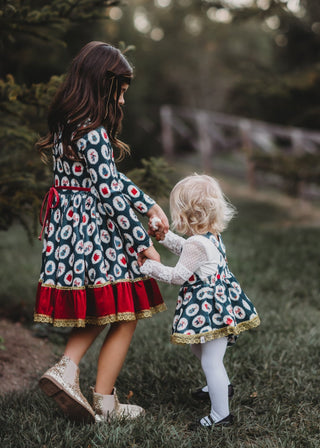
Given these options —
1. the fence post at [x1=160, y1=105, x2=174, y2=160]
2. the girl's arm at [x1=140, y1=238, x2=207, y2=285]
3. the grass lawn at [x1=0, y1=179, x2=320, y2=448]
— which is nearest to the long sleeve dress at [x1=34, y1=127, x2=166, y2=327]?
the girl's arm at [x1=140, y1=238, x2=207, y2=285]

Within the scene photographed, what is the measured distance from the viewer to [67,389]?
2312mm

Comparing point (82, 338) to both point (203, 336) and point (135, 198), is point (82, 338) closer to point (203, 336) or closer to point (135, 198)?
point (203, 336)

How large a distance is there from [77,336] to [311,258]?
4.25 m

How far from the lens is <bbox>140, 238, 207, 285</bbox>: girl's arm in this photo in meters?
2.34

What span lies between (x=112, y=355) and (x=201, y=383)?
2.40ft

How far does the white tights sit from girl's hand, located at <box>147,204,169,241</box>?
22.5 inches

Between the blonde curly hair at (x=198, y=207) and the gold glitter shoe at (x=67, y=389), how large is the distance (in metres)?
0.85

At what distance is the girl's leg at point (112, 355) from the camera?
2.50 meters

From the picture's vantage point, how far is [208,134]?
1320 cm

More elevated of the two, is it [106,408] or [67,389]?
[67,389]

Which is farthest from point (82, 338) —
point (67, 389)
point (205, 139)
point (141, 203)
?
point (205, 139)

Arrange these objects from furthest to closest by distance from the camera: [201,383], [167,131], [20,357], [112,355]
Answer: [167,131] → [20,357] → [201,383] → [112,355]

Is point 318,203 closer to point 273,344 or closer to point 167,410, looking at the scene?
point 273,344

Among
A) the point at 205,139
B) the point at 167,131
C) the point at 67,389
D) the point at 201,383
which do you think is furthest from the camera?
the point at 167,131
